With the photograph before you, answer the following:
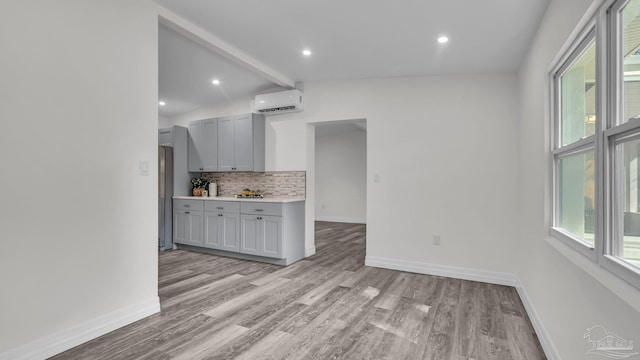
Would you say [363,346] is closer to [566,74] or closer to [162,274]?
[566,74]

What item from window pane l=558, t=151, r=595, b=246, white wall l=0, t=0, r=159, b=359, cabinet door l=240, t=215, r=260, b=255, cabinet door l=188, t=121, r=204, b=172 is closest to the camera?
window pane l=558, t=151, r=595, b=246

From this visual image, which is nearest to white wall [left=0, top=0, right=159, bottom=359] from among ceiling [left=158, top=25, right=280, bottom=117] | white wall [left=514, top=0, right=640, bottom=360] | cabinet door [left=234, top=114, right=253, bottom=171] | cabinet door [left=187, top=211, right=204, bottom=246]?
ceiling [left=158, top=25, right=280, bottom=117]

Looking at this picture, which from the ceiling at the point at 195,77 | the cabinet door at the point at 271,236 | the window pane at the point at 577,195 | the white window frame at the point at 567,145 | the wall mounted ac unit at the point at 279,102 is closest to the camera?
the white window frame at the point at 567,145

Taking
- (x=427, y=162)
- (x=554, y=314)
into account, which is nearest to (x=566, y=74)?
(x=554, y=314)

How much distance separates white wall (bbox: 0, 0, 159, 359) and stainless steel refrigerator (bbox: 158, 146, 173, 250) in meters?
2.74

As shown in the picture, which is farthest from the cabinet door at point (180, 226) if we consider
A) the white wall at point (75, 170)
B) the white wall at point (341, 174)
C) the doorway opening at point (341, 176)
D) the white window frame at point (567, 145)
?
the white window frame at point (567, 145)

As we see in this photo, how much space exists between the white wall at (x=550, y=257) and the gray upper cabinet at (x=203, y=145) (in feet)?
14.3

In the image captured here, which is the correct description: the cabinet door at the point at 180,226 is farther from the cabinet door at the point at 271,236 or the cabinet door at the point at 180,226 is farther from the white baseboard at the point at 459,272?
the white baseboard at the point at 459,272

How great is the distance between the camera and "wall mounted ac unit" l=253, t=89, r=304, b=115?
4.51 meters

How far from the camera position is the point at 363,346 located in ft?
7.21

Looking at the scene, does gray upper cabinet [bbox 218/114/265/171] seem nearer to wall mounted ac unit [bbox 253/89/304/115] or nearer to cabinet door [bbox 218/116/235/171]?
cabinet door [bbox 218/116/235/171]

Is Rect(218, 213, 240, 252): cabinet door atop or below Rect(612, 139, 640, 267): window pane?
below

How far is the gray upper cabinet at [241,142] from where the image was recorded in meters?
4.80

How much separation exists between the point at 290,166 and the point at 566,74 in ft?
11.3
